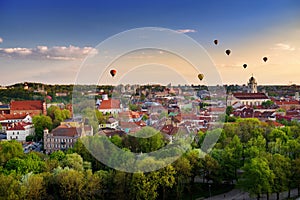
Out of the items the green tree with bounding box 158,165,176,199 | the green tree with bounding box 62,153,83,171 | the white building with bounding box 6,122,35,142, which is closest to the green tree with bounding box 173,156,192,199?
the green tree with bounding box 158,165,176,199

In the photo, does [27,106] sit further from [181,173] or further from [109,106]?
[181,173]

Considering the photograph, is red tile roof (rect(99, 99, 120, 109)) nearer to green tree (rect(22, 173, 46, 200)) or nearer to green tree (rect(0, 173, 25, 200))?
green tree (rect(22, 173, 46, 200))

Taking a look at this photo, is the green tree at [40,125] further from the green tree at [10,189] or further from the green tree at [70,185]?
the green tree at [10,189]

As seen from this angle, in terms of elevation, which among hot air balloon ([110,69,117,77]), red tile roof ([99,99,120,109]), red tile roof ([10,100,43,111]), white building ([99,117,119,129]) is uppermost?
hot air balloon ([110,69,117,77])

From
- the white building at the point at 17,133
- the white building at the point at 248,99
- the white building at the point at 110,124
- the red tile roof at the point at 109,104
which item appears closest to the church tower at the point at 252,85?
the white building at the point at 248,99

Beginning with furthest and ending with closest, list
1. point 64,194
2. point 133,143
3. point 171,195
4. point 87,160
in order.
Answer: point 133,143 → point 87,160 → point 171,195 → point 64,194

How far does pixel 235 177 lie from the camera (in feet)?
51.7

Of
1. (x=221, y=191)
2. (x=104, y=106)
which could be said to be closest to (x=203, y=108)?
(x=104, y=106)

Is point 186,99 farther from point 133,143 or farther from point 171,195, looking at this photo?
point 171,195

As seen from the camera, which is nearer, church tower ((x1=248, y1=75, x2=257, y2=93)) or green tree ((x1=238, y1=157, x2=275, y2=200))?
green tree ((x1=238, y1=157, x2=275, y2=200))

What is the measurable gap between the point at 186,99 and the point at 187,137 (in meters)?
10.8

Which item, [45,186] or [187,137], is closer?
[45,186]

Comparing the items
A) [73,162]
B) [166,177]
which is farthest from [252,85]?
[73,162]

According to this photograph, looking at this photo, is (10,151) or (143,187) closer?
(143,187)
